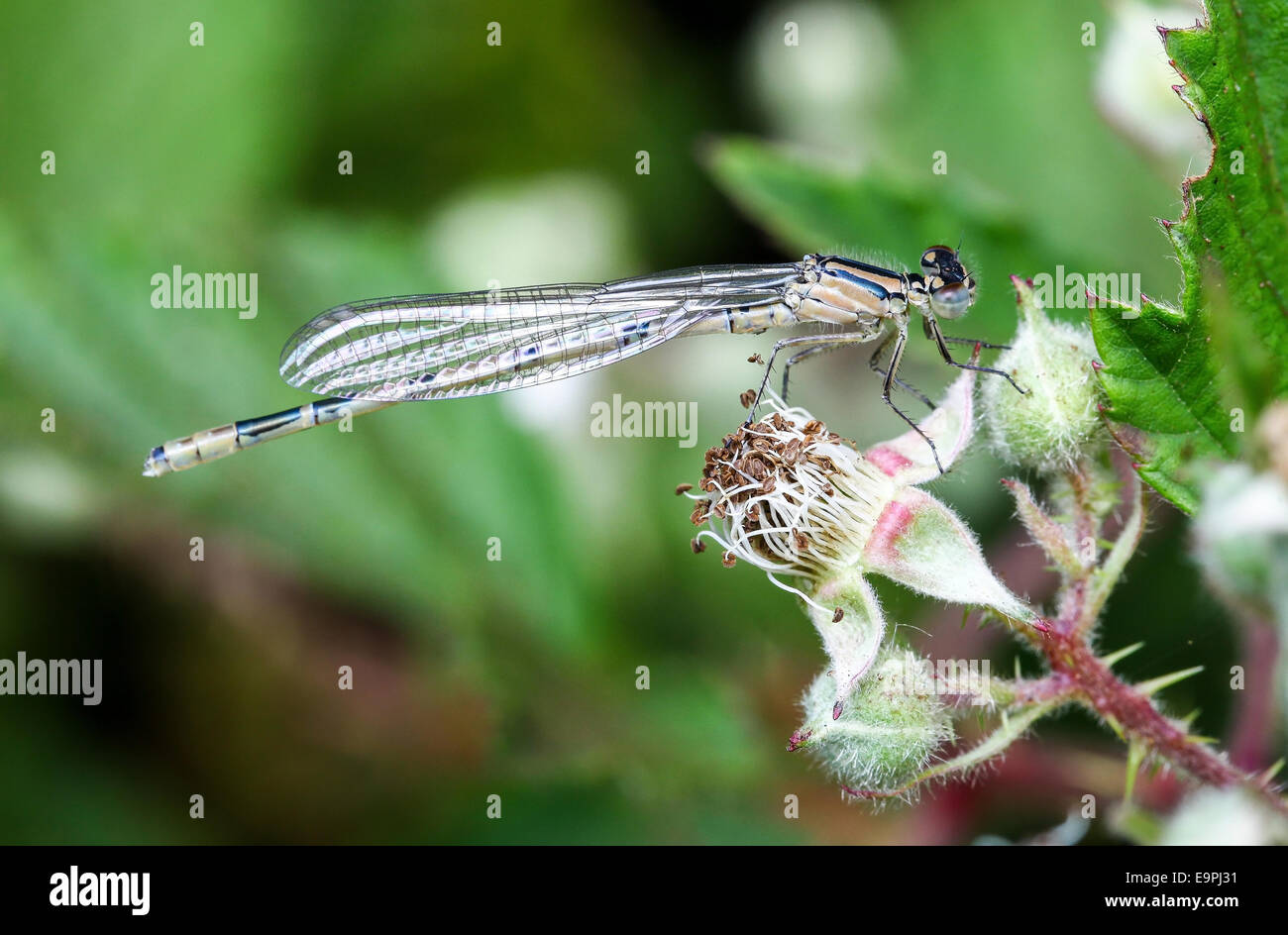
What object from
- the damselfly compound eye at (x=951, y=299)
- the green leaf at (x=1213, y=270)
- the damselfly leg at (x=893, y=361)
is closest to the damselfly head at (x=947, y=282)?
the damselfly compound eye at (x=951, y=299)

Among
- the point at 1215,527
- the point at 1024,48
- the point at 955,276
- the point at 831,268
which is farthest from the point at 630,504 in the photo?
the point at 1215,527

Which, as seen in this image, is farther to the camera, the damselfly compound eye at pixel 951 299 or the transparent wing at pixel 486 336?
the transparent wing at pixel 486 336

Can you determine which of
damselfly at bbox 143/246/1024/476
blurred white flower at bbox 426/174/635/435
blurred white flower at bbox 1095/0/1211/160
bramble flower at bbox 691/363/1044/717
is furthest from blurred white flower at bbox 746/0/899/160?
bramble flower at bbox 691/363/1044/717

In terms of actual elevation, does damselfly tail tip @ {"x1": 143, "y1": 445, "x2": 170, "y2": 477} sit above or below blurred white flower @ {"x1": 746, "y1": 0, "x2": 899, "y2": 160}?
below

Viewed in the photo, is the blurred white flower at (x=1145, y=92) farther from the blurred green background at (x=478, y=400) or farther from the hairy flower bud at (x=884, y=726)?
the hairy flower bud at (x=884, y=726)

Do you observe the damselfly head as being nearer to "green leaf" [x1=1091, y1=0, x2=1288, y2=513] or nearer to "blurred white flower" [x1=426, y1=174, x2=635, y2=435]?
"green leaf" [x1=1091, y1=0, x2=1288, y2=513]

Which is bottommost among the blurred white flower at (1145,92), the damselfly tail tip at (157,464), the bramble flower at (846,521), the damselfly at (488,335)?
the bramble flower at (846,521)

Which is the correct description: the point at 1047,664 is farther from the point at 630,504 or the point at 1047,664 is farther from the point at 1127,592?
the point at 630,504

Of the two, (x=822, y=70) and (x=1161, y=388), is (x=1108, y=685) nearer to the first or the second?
(x=1161, y=388)
